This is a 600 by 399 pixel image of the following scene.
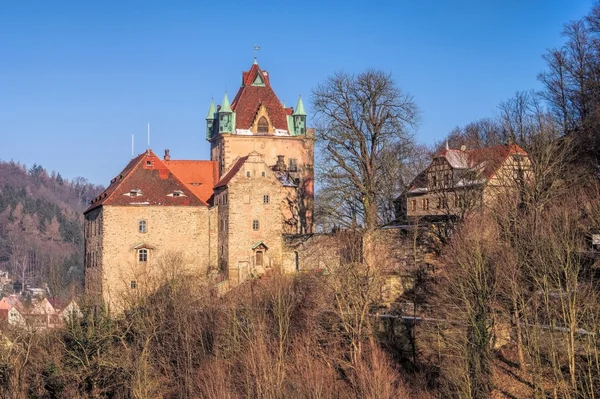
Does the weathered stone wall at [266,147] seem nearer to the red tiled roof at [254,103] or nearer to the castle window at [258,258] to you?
the red tiled roof at [254,103]

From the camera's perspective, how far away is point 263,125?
70.2 meters

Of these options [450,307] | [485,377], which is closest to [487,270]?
[450,307]

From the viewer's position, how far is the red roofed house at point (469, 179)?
51.1 meters

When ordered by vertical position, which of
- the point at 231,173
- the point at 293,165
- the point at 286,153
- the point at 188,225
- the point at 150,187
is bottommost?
the point at 188,225

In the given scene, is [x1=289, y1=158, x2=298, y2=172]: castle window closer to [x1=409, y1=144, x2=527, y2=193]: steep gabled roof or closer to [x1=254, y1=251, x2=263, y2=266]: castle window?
[x1=409, y1=144, x2=527, y2=193]: steep gabled roof

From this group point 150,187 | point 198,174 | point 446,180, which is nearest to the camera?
point 446,180

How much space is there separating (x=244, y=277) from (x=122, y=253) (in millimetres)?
7776

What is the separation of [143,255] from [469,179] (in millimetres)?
21452

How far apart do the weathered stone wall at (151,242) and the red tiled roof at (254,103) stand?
9.33m

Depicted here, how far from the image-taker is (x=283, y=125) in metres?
71.0

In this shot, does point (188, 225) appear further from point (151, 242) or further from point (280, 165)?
point (280, 165)

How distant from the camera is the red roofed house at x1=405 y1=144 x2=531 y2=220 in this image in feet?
168

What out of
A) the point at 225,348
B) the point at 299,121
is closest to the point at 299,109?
the point at 299,121

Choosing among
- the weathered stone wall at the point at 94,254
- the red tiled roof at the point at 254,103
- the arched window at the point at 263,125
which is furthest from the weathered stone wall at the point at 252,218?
the weathered stone wall at the point at 94,254
